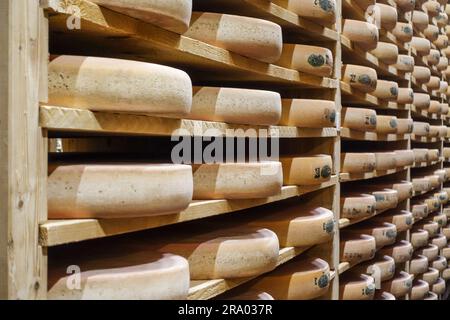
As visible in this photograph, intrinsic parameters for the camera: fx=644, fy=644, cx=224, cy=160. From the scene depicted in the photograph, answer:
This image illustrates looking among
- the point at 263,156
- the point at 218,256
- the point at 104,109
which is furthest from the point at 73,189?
the point at 263,156

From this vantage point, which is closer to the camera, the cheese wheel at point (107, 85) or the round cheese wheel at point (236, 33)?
the cheese wheel at point (107, 85)

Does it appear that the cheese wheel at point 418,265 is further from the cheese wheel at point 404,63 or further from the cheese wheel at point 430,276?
the cheese wheel at point 404,63

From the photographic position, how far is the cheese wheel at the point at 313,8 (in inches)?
82.4

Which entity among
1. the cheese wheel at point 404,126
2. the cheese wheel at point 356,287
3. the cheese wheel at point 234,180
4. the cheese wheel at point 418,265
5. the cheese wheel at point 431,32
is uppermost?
the cheese wheel at point 431,32

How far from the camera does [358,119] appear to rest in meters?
2.73

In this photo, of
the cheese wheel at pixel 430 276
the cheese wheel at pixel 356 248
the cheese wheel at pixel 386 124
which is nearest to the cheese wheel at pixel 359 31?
the cheese wheel at pixel 386 124

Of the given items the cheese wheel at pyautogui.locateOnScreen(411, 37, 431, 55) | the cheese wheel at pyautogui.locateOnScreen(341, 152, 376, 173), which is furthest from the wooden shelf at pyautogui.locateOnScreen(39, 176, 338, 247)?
the cheese wheel at pyautogui.locateOnScreen(411, 37, 431, 55)

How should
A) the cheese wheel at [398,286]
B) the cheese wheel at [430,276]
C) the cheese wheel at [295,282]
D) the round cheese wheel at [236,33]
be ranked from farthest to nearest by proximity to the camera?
the cheese wheel at [430,276]
the cheese wheel at [398,286]
the cheese wheel at [295,282]
the round cheese wheel at [236,33]

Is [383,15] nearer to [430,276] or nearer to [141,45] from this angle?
[430,276]

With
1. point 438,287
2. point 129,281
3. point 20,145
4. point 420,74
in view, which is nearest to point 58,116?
point 20,145

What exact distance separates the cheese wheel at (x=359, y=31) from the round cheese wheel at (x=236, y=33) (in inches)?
37.6

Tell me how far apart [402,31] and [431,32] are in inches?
39.1

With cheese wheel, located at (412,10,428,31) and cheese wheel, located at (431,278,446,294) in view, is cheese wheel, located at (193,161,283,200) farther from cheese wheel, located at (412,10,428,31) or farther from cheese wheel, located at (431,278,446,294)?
cheese wheel, located at (431,278,446,294)

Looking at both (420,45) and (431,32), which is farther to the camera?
(431,32)
